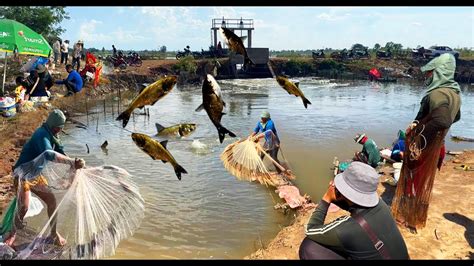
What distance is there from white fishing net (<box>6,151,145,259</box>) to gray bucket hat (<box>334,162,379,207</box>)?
2718 millimetres

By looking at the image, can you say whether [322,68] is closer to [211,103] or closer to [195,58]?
[195,58]

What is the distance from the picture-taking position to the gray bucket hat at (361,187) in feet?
8.98

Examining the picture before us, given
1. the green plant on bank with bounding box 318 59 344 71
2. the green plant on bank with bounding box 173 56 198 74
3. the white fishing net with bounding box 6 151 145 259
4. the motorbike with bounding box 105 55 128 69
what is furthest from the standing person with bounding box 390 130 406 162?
the green plant on bank with bounding box 318 59 344 71

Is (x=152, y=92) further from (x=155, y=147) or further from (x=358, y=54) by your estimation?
(x=358, y=54)

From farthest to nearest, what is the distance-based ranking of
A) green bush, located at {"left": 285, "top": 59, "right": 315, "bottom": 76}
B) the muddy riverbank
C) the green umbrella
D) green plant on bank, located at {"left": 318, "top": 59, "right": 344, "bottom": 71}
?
green plant on bank, located at {"left": 318, "top": 59, "right": 344, "bottom": 71}
green bush, located at {"left": 285, "top": 59, "right": 315, "bottom": 76}
the green umbrella
the muddy riverbank

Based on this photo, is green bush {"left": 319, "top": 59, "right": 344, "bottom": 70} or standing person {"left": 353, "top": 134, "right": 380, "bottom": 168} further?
green bush {"left": 319, "top": 59, "right": 344, "bottom": 70}

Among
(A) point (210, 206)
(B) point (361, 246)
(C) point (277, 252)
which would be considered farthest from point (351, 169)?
(A) point (210, 206)

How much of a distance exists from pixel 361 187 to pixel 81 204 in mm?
3046

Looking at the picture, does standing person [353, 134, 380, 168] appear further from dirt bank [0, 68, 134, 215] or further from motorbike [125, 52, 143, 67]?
motorbike [125, 52, 143, 67]

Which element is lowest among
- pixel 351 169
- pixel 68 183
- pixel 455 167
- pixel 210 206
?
pixel 210 206

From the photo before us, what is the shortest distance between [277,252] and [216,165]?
16.0 ft

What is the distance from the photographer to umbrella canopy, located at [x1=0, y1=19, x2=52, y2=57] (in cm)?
1049

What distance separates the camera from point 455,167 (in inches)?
313

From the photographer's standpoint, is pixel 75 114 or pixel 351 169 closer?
pixel 351 169
